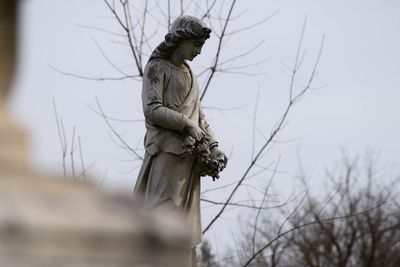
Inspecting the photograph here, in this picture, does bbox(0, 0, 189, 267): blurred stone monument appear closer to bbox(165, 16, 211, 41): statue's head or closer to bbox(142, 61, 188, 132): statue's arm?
bbox(142, 61, 188, 132): statue's arm

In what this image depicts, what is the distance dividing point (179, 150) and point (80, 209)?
22.9ft

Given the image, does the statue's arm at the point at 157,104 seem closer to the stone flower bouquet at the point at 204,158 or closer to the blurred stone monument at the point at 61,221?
the stone flower bouquet at the point at 204,158

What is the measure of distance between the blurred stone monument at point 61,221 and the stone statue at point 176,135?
6.74 m

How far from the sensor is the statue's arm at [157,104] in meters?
9.19

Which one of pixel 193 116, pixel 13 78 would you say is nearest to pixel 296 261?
pixel 193 116

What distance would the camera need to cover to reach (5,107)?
2424mm

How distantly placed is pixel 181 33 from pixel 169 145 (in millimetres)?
831

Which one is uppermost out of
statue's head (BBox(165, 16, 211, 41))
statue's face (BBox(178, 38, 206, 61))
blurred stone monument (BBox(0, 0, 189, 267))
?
statue's head (BBox(165, 16, 211, 41))

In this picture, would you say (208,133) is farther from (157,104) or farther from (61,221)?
(61,221)

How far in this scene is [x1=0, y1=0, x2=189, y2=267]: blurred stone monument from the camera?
2.20m

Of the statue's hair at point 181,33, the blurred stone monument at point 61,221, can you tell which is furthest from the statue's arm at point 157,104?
the blurred stone monument at point 61,221

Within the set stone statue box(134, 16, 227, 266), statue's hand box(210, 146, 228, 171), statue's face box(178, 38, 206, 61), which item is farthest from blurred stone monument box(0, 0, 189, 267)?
statue's face box(178, 38, 206, 61)

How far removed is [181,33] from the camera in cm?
946

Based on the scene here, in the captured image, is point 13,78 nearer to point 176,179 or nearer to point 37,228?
point 37,228
